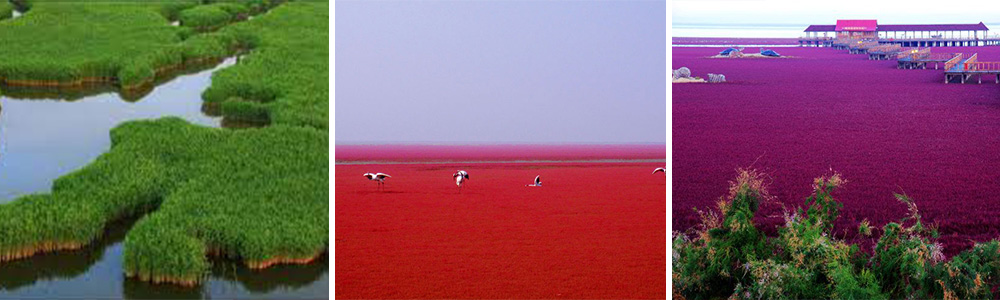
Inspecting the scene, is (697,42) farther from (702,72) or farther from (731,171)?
(731,171)

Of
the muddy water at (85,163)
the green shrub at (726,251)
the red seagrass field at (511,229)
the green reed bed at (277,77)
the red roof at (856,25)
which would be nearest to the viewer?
the red seagrass field at (511,229)

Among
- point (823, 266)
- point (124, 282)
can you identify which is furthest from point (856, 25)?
point (124, 282)

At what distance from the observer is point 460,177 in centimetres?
416

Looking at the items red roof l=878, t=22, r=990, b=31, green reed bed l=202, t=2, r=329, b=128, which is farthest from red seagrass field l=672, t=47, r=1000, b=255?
green reed bed l=202, t=2, r=329, b=128

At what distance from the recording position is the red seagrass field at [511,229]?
3.75m

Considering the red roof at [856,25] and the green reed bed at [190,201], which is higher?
the red roof at [856,25]

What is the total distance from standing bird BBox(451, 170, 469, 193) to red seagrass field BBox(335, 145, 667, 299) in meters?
0.03

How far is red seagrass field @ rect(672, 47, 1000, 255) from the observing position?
21.6 feet

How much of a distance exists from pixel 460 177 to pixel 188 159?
5.71 meters

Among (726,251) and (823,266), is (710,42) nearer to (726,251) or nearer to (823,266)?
(726,251)

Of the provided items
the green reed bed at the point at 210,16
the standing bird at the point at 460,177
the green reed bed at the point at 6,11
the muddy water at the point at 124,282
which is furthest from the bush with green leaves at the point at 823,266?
the green reed bed at the point at 6,11

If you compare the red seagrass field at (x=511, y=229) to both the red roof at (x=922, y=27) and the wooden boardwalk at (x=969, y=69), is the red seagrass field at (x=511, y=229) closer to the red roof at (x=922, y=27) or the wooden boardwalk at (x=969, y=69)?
the red roof at (x=922, y=27)

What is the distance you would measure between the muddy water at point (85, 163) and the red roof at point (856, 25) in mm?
6470

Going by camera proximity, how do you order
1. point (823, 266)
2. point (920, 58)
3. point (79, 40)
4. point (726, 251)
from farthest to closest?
point (79, 40), point (920, 58), point (726, 251), point (823, 266)
